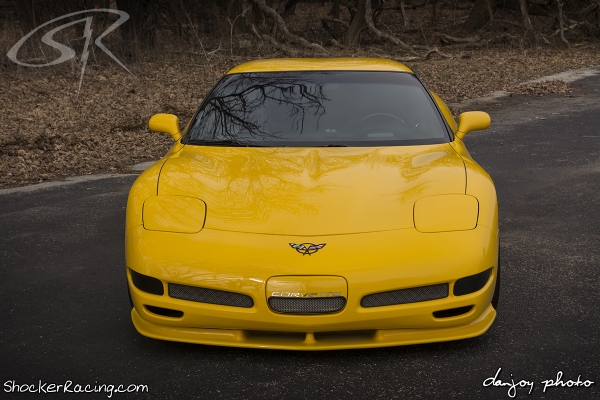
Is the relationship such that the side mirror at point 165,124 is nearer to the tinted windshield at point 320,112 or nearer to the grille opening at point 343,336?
the tinted windshield at point 320,112

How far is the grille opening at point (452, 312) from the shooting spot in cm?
364

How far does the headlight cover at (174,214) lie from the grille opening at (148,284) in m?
0.25

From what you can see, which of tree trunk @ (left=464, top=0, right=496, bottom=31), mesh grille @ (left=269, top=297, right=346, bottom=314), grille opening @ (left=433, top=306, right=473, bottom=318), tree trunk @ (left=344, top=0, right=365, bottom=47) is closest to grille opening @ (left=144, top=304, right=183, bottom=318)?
mesh grille @ (left=269, top=297, right=346, bottom=314)

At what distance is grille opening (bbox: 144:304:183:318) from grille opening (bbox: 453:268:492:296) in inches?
51.0

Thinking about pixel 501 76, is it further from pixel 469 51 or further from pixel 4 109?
pixel 4 109

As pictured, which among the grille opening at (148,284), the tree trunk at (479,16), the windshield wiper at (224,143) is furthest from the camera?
the tree trunk at (479,16)

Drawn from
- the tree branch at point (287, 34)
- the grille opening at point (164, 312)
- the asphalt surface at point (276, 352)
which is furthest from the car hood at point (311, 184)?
the tree branch at point (287, 34)

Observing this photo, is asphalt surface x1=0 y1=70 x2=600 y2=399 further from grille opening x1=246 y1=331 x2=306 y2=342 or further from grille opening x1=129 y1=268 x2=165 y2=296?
grille opening x1=129 y1=268 x2=165 y2=296

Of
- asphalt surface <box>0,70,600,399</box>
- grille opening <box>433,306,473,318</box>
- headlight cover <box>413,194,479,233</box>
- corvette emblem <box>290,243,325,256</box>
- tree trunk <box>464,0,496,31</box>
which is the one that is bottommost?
tree trunk <box>464,0,496,31</box>

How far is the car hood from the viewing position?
3.79 meters

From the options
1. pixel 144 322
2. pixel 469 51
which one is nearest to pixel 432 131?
pixel 144 322

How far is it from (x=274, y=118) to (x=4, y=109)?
8432 millimetres

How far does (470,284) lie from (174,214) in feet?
4.88

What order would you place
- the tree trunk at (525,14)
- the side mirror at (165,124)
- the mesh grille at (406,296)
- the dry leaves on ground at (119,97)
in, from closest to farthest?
the mesh grille at (406,296), the side mirror at (165,124), the dry leaves on ground at (119,97), the tree trunk at (525,14)
